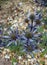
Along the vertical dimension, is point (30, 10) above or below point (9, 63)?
above

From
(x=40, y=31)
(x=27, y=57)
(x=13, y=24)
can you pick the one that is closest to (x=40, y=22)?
(x=40, y=31)

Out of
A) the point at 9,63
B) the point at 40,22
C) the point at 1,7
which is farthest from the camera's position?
the point at 1,7

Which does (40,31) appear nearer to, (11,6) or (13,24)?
(13,24)

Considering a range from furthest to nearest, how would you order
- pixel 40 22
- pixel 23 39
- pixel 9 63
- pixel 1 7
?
pixel 1 7 < pixel 40 22 < pixel 23 39 < pixel 9 63

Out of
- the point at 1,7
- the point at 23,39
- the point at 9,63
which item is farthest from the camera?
the point at 1,7

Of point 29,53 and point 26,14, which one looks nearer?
point 29,53

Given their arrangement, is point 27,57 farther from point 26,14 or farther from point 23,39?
point 26,14

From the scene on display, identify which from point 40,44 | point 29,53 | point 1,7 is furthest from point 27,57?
point 1,7

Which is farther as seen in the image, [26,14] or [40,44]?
[26,14]

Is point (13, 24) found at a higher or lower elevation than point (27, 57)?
higher
